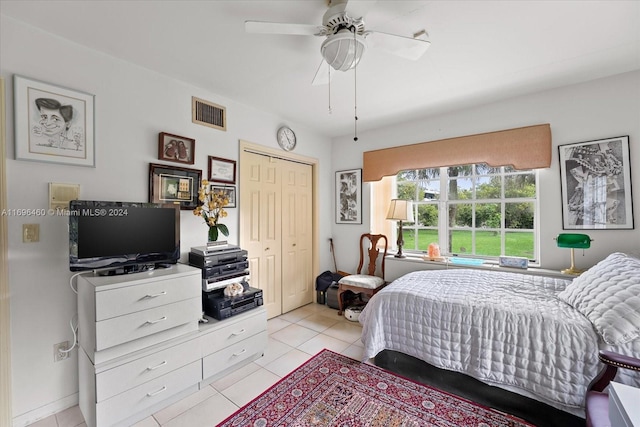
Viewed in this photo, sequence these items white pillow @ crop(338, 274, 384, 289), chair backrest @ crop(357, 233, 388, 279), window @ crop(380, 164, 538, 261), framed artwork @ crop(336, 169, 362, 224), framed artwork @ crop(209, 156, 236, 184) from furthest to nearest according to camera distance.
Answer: framed artwork @ crop(336, 169, 362, 224), chair backrest @ crop(357, 233, 388, 279), white pillow @ crop(338, 274, 384, 289), window @ crop(380, 164, 538, 261), framed artwork @ crop(209, 156, 236, 184)

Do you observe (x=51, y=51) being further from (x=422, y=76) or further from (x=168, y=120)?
(x=422, y=76)

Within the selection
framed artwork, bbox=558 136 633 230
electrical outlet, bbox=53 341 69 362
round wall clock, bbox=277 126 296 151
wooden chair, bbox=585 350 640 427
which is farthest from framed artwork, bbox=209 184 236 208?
framed artwork, bbox=558 136 633 230

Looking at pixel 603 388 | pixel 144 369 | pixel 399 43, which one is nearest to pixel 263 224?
pixel 144 369

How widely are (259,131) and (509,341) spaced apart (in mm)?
3057

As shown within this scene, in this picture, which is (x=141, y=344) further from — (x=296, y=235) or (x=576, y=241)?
(x=576, y=241)

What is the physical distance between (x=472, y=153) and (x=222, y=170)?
9.42ft

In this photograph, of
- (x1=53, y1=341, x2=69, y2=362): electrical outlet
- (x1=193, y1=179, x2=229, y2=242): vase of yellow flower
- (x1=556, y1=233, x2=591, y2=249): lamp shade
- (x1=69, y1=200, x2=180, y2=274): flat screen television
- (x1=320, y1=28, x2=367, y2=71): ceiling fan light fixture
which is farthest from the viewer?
(x1=193, y1=179, x2=229, y2=242): vase of yellow flower

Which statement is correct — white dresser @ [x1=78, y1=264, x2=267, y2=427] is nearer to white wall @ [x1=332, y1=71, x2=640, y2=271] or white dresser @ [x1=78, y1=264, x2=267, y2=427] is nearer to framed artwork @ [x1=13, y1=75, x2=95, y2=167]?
framed artwork @ [x1=13, y1=75, x2=95, y2=167]

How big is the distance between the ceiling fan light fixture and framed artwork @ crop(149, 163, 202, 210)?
1675mm

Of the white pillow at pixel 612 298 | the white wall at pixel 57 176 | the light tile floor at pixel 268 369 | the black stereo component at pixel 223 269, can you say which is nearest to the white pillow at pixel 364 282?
the light tile floor at pixel 268 369

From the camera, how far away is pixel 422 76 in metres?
2.44

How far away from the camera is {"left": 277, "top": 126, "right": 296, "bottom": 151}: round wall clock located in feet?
11.3

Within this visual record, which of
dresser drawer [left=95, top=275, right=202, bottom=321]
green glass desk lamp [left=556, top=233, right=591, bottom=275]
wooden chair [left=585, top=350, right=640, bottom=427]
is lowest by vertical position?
wooden chair [left=585, top=350, right=640, bottom=427]

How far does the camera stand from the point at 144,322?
1.78 metres
